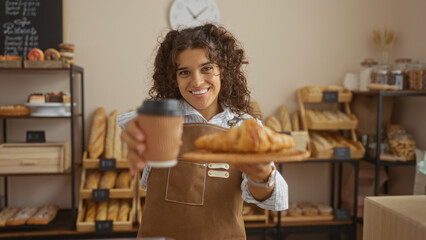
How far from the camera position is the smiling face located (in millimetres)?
1350

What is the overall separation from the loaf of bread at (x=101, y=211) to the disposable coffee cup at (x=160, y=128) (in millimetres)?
2176

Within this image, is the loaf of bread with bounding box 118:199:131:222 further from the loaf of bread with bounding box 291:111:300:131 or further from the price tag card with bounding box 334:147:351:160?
the price tag card with bounding box 334:147:351:160

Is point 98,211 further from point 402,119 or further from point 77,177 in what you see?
point 402,119

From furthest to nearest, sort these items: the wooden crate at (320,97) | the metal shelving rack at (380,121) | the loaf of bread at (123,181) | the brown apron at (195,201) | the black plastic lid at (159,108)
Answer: the wooden crate at (320,97)
the loaf of bread at (123,181)
the metal shelving rack at (380,121)
the brown apron at (195,201)
the black plastic lid at (159,108)

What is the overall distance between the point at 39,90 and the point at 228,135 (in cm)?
259

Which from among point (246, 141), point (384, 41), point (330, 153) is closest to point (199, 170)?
point (246, 141)

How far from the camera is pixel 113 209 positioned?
288 centimetres

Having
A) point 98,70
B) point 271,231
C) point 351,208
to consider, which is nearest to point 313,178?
point 351,208

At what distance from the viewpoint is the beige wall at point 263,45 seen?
3102 mm

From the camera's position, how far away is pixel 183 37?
4.74 feet

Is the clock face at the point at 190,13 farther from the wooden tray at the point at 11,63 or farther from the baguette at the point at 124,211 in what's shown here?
the baguette at the point at 124,211

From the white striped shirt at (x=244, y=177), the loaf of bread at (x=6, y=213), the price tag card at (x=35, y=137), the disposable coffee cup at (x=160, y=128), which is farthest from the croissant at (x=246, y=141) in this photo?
the loaf of bread at (x=6, y=213)

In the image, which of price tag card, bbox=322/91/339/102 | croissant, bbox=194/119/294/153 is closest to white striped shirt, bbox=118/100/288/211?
croissant, bbox=194/119/294/153

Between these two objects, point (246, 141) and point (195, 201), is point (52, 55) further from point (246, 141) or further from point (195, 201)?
point (246, 141)
